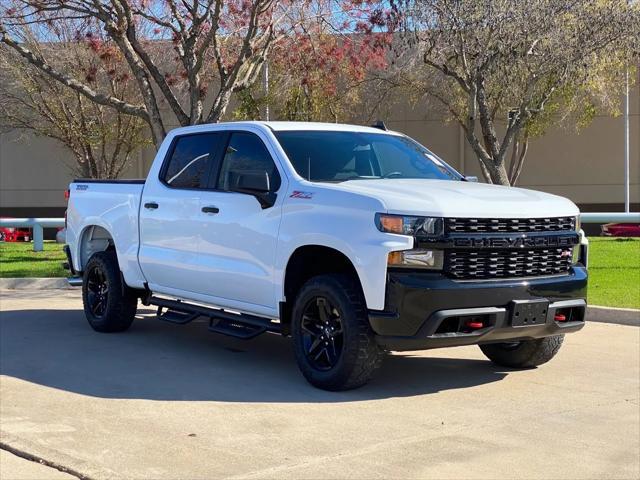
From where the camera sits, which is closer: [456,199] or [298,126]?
[456,199]

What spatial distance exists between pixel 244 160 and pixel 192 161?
808 millimetres

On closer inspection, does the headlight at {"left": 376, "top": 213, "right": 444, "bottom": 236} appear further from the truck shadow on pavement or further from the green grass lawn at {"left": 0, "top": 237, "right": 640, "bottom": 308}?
the green grass lawn at {"left": 0, "top": 237, "right": 640, "bottom": 308}

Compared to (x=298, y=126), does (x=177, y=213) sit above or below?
below

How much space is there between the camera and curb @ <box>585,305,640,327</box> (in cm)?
1027

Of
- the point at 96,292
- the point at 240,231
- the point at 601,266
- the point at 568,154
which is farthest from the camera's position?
the point at 568,154

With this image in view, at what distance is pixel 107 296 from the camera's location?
30.5 ft

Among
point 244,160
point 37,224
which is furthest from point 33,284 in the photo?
point 244,160

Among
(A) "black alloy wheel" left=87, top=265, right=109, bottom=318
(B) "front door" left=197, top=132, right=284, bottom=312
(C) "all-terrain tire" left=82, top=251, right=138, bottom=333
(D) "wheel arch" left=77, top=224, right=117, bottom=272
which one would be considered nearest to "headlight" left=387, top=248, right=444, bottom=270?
(B) "front door" left=197, top=132, right=284, bottom=312

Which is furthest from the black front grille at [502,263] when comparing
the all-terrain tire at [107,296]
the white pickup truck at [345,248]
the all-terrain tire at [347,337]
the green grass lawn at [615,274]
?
the green grass lawn at [615,274]

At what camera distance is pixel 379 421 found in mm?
6055

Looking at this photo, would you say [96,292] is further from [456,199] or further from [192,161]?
[456,199]

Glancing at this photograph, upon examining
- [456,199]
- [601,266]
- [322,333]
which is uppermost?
[456,199]

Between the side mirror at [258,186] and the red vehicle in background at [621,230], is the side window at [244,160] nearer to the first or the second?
the side mirror at [258,186]

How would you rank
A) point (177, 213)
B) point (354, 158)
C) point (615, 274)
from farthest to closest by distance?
1. point (615, 274)
2. point (177, 213)
3. point (354, 158)
